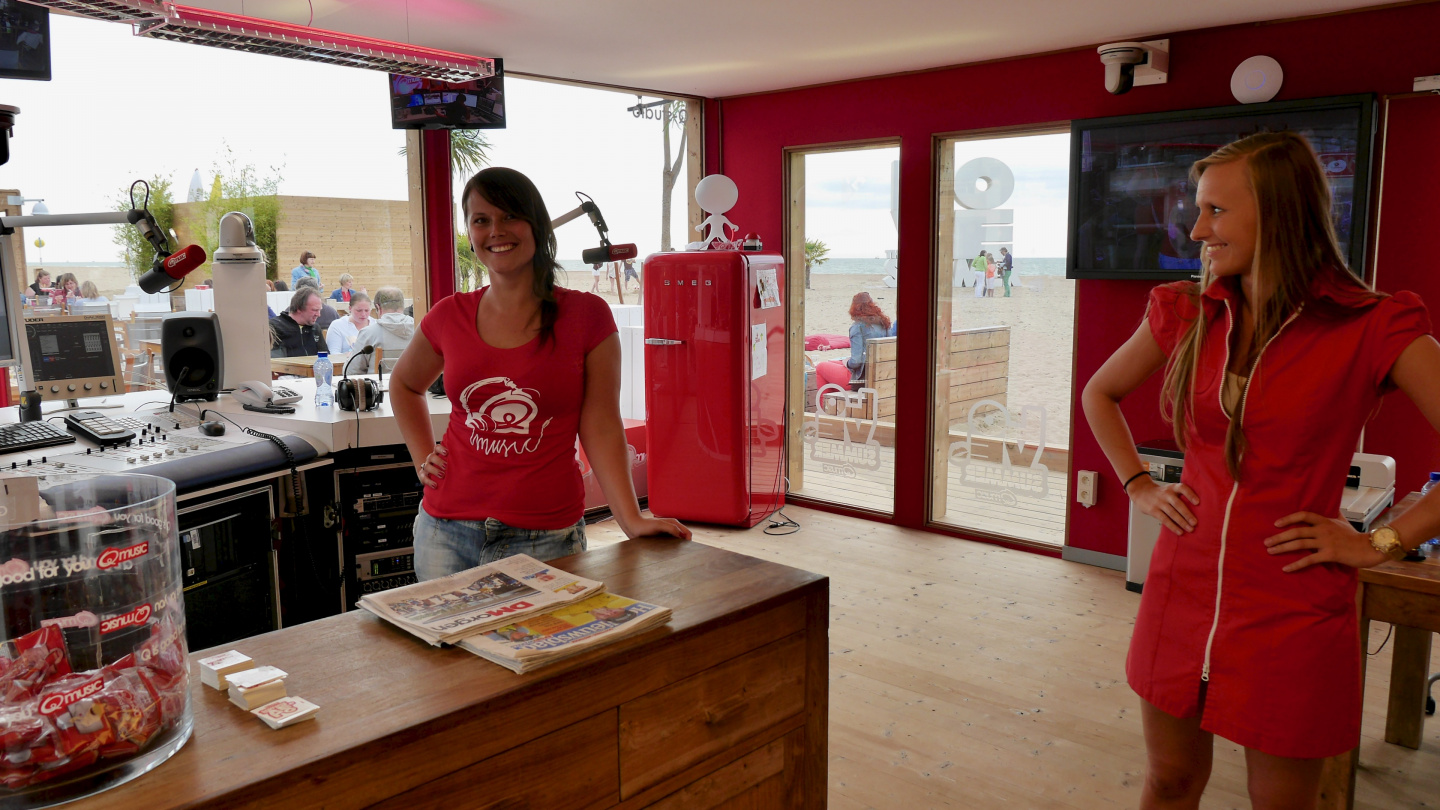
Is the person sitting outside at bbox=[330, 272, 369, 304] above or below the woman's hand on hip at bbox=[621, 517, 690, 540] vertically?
above

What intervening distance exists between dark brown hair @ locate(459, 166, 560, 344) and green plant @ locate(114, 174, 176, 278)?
9.12 feet

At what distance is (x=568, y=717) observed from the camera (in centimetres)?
140

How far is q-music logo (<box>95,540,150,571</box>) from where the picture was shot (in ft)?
3.51

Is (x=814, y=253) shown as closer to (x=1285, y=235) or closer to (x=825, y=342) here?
(x=825, y=342)

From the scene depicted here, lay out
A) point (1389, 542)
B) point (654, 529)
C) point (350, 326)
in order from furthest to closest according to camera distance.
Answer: point (350, 326) → point (654, 529) → point (1389, 542)

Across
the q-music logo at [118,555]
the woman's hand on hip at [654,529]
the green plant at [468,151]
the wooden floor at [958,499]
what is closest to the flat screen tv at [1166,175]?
the wooden floor at [958,499]

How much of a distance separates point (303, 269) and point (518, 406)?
3.31 metres

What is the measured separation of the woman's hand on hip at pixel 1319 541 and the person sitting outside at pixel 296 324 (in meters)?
4.44

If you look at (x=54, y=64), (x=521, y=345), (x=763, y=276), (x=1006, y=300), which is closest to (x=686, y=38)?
(x=763, y=276)

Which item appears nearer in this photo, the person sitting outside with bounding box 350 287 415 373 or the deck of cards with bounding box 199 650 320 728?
the deck of cards with bounding box 199 650 320 728

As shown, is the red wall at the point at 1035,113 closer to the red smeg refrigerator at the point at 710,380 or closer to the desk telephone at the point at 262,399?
the red smeg refrigerator at the point at 710,380

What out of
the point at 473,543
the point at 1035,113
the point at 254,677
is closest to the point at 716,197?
the point at 1035,113

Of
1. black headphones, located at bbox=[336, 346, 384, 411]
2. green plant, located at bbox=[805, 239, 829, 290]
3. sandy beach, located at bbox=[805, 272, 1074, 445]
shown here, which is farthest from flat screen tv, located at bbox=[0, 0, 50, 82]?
sandy beach, located at bbox=[805, 272, 1074, 445]

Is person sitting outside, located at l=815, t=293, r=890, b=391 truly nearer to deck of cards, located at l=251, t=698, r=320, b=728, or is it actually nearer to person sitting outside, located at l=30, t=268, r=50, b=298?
person sitting outside, located at l=30, t=268, r=50, b=298
